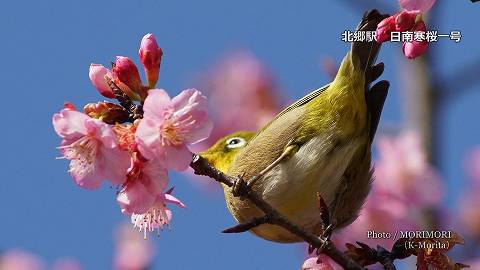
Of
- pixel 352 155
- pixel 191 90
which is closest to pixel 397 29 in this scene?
pixel 191 90

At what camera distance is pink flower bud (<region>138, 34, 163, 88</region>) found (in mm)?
2643

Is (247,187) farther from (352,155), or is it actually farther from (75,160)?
(352,155)

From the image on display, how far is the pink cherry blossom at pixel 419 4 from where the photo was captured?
242 centimetres

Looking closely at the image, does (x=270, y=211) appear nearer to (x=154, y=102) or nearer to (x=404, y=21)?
(x=154, y=102)

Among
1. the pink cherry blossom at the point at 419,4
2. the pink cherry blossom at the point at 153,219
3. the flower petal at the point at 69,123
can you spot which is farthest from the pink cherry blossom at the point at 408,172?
the flower petal at the point at 69,123

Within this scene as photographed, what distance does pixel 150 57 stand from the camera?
266cm

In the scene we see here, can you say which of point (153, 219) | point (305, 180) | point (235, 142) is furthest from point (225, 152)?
point (153, 219)

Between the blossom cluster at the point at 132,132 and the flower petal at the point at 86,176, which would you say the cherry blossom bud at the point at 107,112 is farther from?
the flower petal at the point at 86,176

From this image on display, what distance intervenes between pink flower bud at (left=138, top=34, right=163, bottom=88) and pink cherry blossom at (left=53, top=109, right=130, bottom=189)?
23 cm

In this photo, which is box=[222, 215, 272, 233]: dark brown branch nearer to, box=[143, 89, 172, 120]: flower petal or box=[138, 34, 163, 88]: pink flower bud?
box=[143, 89, 172, 120]: flower petal

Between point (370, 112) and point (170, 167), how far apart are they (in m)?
1.42

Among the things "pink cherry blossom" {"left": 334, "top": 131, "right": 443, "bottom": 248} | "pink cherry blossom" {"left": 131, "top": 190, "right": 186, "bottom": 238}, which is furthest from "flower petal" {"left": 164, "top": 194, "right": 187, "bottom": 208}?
"pink cherry blossom" {"left": 334, "top": 131, "right": 443, "bottom": 248}

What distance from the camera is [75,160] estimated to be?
2602 millimetres

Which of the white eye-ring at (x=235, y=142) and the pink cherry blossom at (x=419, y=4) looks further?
the white eye-ring at (x=235, y=142)
